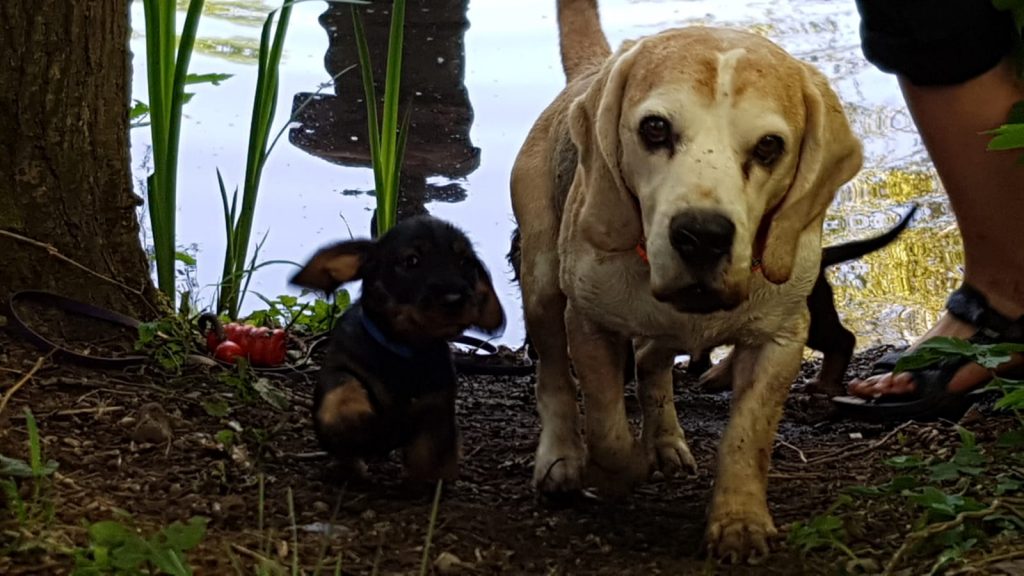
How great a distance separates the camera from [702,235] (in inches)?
97.8

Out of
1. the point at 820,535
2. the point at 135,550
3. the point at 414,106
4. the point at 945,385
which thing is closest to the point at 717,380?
the point at 945,385

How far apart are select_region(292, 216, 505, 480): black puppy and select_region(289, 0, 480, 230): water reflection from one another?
7.86 feet

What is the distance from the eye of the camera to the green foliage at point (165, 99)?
3.83 meters

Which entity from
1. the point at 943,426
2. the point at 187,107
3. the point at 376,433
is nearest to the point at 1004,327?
the point at 943,426

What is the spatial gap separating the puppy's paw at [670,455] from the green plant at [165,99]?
54.1 inches

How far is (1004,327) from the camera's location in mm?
3771

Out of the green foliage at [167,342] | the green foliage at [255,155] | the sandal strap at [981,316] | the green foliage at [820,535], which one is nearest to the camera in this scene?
the green foliage at [820,535]

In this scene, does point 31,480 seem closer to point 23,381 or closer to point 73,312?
point 23,381

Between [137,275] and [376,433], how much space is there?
36.6 inches

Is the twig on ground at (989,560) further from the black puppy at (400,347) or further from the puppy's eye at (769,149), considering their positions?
the black puppy at (400,347)

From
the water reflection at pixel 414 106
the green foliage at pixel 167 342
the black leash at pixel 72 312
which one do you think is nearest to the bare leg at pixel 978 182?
the black leash at pixel 72 312

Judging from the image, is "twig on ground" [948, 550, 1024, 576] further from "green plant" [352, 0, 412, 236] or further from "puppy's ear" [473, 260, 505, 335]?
"green plant" [352, 0, 412, 236]

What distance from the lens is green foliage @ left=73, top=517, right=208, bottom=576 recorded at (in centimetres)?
229

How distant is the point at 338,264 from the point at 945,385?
1562mm
